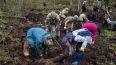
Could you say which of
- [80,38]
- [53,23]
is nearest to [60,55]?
[80,38]

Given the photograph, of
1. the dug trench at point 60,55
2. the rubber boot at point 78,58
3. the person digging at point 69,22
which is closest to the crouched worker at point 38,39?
the dug trench at point 60,55

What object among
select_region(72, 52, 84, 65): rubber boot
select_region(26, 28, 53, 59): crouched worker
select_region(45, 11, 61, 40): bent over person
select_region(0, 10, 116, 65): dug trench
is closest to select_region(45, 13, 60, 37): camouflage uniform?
select_region(45, 11, 61, 40): bent over person

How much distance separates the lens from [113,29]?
13992mm

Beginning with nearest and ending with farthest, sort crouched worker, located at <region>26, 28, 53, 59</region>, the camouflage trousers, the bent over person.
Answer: crouched worker, located at <region>26, 28, 53, 59</region>
the bent over person
the camouflage trousers

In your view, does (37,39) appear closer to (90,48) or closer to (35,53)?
(35,53)

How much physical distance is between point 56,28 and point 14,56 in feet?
8.13

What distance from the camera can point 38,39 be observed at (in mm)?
6594

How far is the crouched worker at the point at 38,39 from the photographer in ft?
21.4

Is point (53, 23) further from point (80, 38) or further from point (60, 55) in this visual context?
point (80, 38)

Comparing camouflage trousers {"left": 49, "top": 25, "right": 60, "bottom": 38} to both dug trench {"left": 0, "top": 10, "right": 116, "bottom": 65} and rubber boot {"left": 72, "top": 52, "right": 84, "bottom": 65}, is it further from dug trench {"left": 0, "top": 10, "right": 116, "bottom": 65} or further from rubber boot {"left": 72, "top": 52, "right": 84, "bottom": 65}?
rubber boot {"left": 72, "top": 52, "right": 84, "bottom": 65}

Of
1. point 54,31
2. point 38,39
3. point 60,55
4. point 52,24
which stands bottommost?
point 60,55

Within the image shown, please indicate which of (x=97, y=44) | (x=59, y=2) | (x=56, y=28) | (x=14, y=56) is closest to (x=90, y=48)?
(x=97, y=44)

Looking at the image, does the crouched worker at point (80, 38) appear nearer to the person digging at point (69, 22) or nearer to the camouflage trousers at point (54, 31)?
the camouflage trousers at point (54, 31)

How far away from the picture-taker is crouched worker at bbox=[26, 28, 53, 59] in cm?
653
